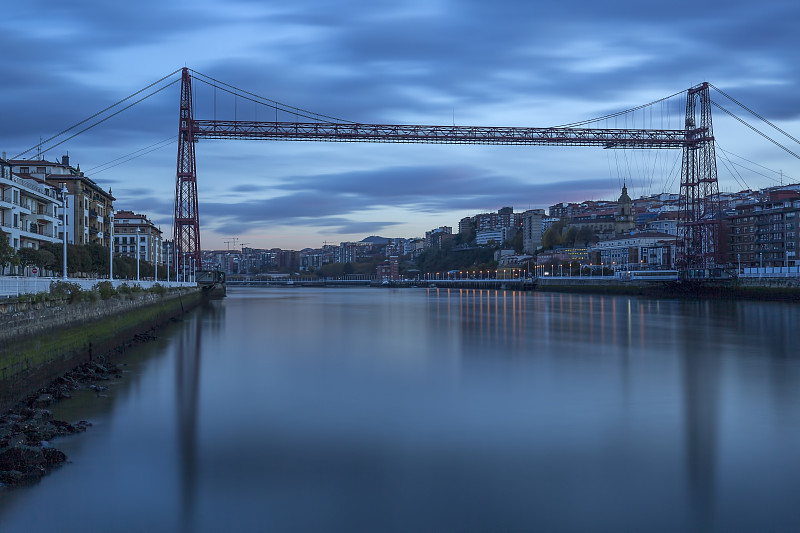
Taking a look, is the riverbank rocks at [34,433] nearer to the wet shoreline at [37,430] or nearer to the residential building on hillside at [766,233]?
the wet shoreline at [37,430]

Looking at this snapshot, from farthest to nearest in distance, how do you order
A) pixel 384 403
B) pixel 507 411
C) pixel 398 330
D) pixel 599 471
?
1. pixel 398 330
2. pixel 384 403
3. pixel 507 411
4. pixel 599 471

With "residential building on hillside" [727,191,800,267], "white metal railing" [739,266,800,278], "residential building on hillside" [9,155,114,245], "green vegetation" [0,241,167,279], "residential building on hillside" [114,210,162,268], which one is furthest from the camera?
"residential building on hillside" [114,210,162,268]

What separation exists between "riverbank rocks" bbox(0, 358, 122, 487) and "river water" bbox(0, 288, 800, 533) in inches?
6.1

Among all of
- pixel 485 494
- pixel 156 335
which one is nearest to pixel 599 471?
pixel 485 494

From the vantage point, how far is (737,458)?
19.9ft

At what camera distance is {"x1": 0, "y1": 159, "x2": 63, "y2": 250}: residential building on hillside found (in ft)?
76.8

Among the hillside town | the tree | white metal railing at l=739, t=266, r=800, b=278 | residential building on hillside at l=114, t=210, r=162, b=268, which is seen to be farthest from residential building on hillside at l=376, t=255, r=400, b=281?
white metal railing at l=739, t=266, r=800, b=278

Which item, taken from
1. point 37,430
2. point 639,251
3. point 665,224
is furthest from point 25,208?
point 665,224

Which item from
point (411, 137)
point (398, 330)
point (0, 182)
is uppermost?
point (411, 137)

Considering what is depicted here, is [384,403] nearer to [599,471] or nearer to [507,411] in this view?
[507,411]

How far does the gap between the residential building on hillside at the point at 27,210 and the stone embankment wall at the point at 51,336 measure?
32.9 feet

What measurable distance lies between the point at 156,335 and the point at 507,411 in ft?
36.7

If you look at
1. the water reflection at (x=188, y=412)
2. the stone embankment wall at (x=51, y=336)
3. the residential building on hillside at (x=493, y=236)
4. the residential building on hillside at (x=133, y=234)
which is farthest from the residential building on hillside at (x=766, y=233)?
the residential building on hillside at (x=493, y=236)

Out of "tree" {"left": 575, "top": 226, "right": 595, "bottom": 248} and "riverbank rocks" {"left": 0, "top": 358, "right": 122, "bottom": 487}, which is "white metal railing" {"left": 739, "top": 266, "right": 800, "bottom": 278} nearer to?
"riverbank rocks" {"left": 0, "top": 358, "right": 122, "bottom": 487}
